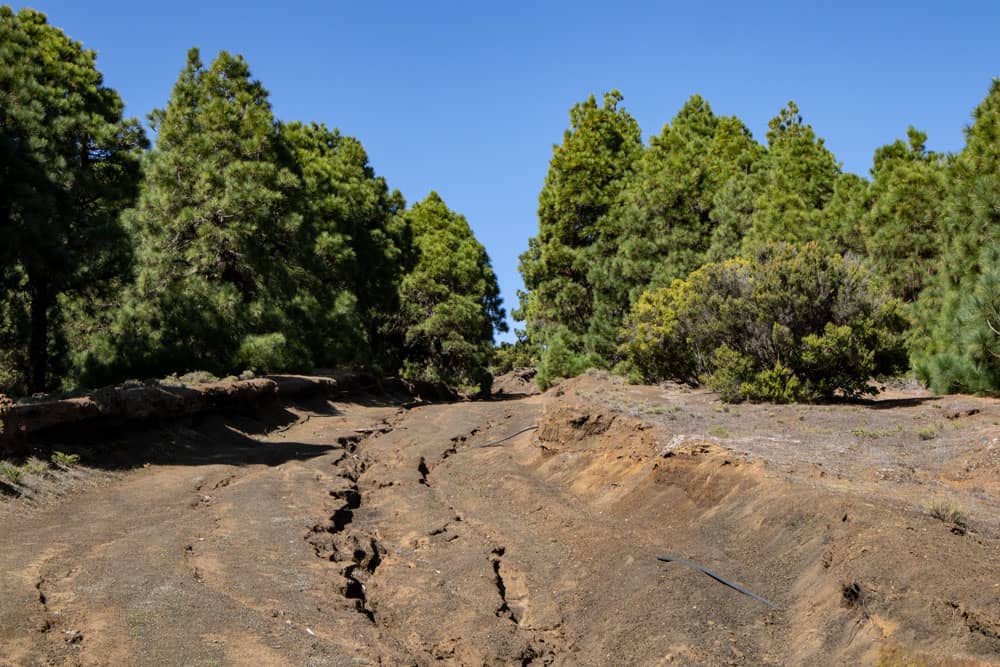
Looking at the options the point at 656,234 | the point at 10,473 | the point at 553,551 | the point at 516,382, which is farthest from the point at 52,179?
the point at 516,382

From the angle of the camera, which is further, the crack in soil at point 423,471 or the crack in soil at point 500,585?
the crack in soil at point 423,471

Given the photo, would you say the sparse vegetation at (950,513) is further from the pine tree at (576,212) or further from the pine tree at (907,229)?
the pine tree at (576,212)

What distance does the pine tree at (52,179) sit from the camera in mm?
17438

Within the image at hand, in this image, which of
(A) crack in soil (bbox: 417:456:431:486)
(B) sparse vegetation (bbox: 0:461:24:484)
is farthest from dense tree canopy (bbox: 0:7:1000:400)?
(B) sparse vegetation (bbox: 0:461:24:484)

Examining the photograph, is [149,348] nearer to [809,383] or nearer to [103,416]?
[103,416]

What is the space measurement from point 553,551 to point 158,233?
2046 cm

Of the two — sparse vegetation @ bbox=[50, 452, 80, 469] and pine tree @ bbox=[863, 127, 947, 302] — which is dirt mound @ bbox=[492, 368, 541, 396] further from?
sparse vegetation @ bbox=[50, 452, 80, 469]

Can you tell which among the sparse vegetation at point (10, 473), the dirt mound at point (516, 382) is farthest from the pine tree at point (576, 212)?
the sparse vegetation at point (10, 473)

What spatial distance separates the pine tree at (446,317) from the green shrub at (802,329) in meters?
21.5

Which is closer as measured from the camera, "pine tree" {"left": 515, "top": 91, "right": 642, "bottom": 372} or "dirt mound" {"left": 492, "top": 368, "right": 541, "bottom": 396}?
"pine tree" {"left": 515, "top": 91, "right": 642, "bottom": 372}

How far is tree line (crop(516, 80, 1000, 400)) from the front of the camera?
1589 centimetres

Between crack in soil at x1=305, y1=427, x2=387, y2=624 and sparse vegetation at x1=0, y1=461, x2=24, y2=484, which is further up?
→ sparse vegetation at x1=0, y1=461, x2=24, y2=484

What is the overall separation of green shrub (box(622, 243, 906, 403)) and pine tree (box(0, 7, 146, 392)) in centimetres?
1376

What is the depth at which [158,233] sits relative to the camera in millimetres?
25578
